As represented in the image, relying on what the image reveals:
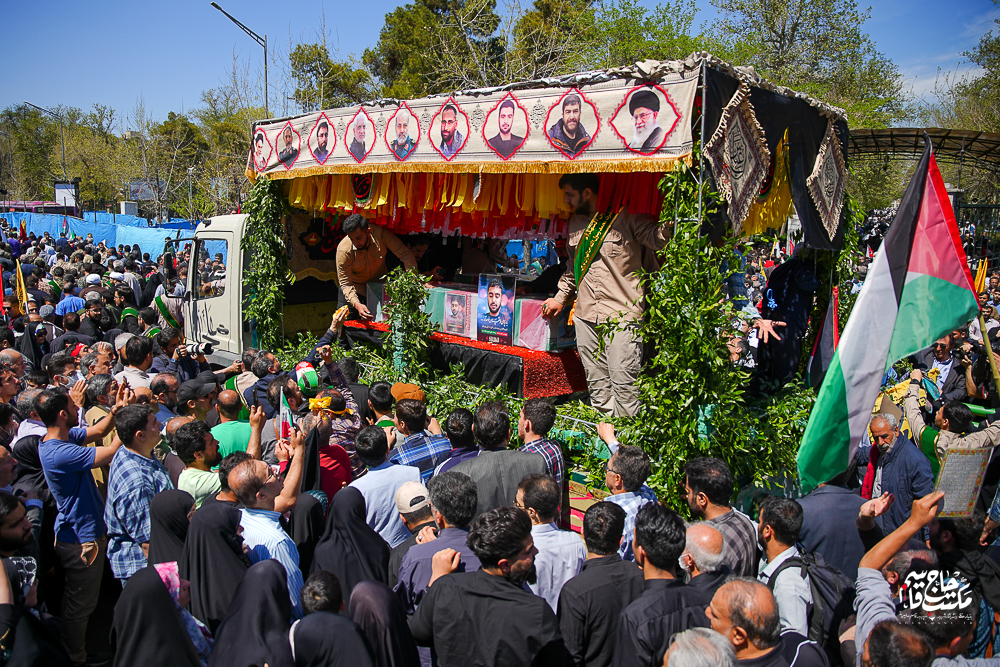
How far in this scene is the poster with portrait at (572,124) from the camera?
17.1 feet

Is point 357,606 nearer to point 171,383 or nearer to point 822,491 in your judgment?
point 822,491

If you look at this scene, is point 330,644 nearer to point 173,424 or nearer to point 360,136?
point 173,424

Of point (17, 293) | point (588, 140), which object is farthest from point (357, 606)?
point (17, 293)

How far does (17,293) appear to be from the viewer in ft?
32.4

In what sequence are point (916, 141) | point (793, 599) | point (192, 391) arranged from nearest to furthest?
point (793, 599)
point (192, 391)
point (916, 141)

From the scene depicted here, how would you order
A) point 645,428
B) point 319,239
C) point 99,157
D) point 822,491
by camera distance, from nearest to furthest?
point 822,491, point 645,428, point 319,239, point 99,157

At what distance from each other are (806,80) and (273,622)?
2848 centimetres

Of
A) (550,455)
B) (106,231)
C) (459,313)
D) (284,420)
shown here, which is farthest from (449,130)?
(106,231)

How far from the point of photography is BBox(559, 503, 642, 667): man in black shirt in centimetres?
281

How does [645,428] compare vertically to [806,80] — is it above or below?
below

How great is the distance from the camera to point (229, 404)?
4.79 metres

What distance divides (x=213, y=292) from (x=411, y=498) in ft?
22.2

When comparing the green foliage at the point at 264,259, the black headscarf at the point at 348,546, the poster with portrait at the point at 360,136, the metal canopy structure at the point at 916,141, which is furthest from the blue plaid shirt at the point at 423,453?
the metal canopy structure at the point at 916,141

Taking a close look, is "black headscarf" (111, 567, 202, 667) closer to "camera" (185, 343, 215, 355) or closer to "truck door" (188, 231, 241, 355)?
"camera" (185, 343, 215, 355)
